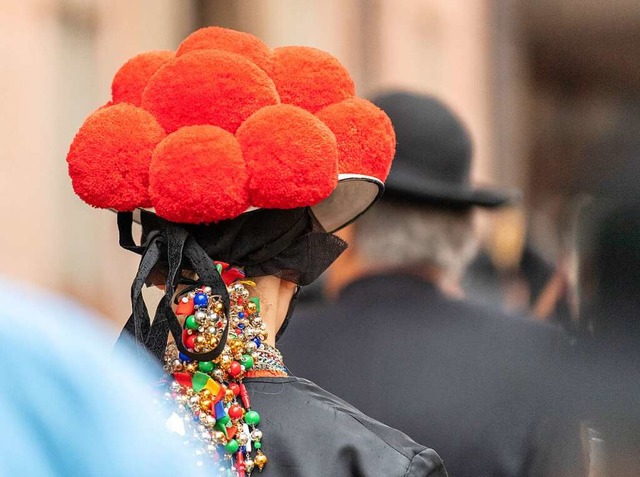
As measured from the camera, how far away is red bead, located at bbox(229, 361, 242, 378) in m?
1.72

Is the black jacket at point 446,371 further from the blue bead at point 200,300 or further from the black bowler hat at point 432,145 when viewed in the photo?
the blue bead at point 200,300

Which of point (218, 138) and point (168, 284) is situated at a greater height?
point (218, 138)

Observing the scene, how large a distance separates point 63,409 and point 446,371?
1.83 meters

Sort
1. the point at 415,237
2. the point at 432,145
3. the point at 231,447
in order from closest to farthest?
the point at 231,447 < the point at 415,237 < the point at 432,145

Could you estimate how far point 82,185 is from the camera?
1.75m

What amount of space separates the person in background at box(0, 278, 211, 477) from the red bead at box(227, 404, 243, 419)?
2.61ft

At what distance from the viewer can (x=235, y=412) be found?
Answer: 67.1 inches

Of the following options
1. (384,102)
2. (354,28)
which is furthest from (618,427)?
(354,28)

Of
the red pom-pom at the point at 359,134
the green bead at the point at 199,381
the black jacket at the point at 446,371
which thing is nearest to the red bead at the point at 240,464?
the green bead at the point at 199,381

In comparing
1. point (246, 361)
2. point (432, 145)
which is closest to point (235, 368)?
point (246, 361)

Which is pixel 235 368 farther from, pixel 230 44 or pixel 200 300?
pixel 230 44

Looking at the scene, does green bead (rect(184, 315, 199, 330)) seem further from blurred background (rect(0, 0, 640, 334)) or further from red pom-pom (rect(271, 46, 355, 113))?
blurred background (rect(0, 0, 640, 334))

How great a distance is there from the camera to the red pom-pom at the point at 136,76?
181 cm

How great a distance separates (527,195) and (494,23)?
192cm
